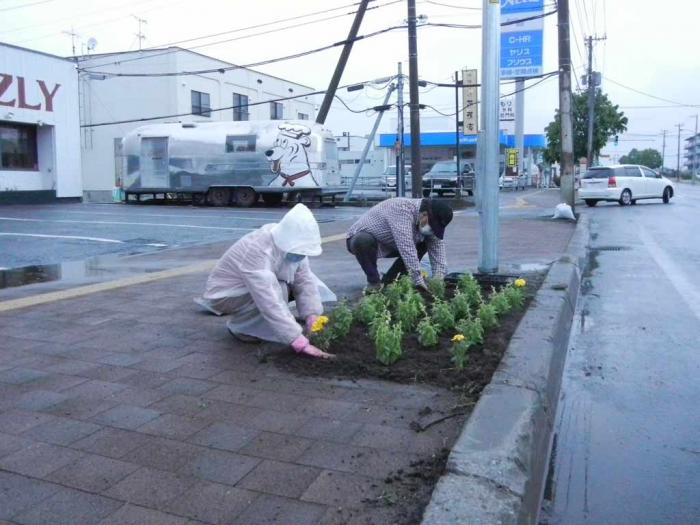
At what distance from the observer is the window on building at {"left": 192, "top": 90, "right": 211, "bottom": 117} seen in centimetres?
3900

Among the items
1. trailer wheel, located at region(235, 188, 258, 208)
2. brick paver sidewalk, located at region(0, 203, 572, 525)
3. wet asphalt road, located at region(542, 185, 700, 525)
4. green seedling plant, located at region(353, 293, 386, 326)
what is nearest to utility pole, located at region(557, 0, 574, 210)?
wet asphalt road, located at region(542, 185, 700, 525)

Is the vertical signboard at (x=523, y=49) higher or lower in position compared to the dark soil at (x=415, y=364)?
higher

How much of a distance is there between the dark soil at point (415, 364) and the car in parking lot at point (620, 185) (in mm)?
23254

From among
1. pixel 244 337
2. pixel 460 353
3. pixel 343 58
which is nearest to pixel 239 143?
pixel 343 58

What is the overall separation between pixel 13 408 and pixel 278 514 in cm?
196

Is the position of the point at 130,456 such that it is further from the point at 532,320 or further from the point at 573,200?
the point at 573,200

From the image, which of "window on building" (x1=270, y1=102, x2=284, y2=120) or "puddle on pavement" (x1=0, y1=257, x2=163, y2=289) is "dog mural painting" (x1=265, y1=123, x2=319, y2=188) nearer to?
"puddle on pavement" (x1=0, y1=257, x2=163, y2=289)

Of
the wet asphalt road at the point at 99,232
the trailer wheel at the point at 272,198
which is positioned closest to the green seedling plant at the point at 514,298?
the wet asphalt road at the point at 99,232

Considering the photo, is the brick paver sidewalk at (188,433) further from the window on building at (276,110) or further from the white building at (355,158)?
the window on building at (276,110)

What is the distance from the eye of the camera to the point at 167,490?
9.39 ft

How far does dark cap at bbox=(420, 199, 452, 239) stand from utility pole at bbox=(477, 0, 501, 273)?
4.27 ft

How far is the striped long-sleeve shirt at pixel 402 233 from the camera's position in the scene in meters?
6.31

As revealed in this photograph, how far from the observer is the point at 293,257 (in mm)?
4703

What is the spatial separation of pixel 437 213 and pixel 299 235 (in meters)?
2.09
